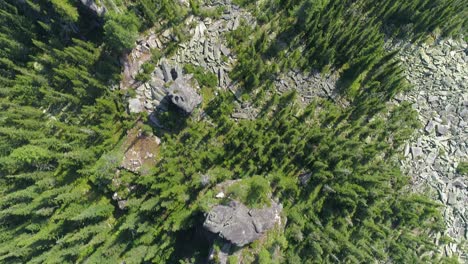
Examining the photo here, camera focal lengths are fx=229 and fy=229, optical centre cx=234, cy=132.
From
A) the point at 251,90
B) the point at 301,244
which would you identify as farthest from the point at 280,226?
the point at 251,90

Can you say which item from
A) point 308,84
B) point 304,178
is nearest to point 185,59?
point 308,84

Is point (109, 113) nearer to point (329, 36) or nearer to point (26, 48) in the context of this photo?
point (26, 48)

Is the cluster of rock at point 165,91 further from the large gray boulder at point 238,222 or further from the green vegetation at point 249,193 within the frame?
the large gray boulder at point 238,222

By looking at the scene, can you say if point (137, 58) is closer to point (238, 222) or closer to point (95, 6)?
point (95, 6)

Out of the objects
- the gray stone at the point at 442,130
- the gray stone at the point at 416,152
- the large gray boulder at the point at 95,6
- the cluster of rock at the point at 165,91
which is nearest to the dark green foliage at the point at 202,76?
the cluster of rock at the point at 165,91

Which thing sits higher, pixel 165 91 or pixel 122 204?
pixel 165 91
